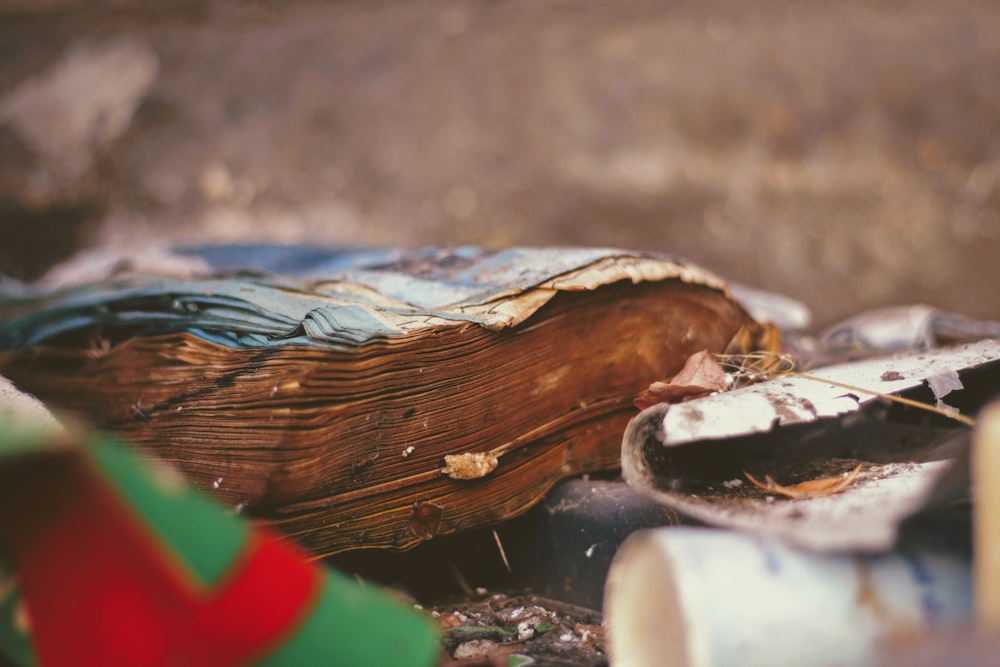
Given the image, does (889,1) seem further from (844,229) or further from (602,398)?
(602,398)

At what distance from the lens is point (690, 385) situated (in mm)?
1222

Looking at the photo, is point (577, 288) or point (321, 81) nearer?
point (577, 288)

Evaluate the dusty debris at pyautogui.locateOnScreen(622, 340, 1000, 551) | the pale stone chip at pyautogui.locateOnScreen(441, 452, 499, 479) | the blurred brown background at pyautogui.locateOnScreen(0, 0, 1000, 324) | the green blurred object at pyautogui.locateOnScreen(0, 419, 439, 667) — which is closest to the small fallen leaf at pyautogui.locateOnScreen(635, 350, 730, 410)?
the dusty debris at pyautogui.locateOnScreen(622, 340, 1000, 551)

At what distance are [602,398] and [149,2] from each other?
3027 mm

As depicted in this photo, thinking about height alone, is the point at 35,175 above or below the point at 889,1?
below

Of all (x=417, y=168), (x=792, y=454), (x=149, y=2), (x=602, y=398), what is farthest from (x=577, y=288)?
(x=149, y=2)

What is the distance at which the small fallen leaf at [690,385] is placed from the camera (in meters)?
1.23

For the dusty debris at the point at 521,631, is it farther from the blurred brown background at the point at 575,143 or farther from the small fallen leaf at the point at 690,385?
the blurred brown background at the point at 575,143

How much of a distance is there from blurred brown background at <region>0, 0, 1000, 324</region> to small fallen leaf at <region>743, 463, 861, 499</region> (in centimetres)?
195

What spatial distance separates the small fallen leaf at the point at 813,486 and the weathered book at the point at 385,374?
1.30 ft

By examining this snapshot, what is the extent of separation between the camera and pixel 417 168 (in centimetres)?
302

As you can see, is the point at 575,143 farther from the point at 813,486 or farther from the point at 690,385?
the point at 813,486

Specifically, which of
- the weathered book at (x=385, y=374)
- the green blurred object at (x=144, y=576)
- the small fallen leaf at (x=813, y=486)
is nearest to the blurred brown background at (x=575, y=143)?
the weathered book at (x=385, y=374)

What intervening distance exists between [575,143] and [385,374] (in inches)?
83.5
